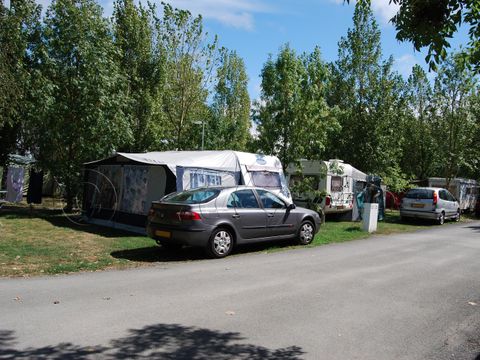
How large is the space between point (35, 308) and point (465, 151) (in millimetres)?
27333

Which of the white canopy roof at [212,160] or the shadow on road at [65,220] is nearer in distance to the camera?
the white canopy roof at [212,160]

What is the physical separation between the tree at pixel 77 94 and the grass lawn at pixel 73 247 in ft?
11.3

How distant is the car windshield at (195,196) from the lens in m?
9.57

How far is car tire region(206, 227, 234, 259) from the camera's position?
30.8ft

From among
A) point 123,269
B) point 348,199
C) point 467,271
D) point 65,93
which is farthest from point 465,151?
point 123,269

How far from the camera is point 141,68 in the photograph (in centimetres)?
2347

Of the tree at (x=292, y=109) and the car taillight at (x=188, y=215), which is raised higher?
the tree at (x=292, y=109)

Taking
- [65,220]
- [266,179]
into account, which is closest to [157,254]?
[266,179]

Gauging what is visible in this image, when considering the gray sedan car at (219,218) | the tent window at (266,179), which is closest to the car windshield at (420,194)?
the tent window at (266,179)

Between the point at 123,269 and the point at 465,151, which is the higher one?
the point at 465,151

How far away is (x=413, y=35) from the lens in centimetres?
499

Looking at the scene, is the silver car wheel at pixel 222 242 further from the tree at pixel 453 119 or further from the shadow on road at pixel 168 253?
the tree at pixel 453 119

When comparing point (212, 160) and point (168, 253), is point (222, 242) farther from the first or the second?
point (212, 160)

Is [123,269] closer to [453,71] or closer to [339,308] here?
[339,308]
